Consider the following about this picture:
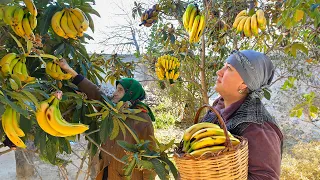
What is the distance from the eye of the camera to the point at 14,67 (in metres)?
0.78

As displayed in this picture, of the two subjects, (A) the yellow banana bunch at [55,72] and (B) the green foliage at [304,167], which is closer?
(A) the yellow banana bunch at [55,72]

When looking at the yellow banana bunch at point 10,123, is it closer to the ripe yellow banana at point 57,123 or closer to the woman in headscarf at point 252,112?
the ripe yellow banana at point 57,123

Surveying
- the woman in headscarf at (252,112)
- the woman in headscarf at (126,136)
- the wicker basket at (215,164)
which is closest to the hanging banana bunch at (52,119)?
the wicker basket at (215,164)

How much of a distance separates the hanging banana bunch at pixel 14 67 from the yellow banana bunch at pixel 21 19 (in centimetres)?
6

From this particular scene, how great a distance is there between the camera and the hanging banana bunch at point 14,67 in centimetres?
70

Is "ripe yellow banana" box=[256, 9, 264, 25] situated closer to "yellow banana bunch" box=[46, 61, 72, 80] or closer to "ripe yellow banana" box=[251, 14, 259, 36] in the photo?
"ripe yellow banana" box=[251, 14, 259, 36]

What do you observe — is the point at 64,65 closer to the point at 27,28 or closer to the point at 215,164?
the point at 27,28

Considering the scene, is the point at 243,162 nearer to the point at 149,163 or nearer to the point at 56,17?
the point at 149,163

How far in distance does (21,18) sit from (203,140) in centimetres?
56

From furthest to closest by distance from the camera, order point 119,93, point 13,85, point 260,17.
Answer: point 119,93 → point 260,17 → point 13,85

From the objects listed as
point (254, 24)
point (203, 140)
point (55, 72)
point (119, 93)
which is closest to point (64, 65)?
point (55, 72)

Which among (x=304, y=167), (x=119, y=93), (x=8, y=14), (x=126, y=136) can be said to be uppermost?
(x=8, y=14)

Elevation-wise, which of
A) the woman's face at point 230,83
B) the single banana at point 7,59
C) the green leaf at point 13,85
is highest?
the single banana at point 7,59

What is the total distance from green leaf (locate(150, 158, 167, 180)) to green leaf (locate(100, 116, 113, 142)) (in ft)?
0.53
